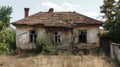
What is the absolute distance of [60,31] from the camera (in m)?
29.1

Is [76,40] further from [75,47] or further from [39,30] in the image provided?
[39,30]

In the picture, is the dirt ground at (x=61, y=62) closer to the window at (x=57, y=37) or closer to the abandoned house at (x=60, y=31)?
the abandoned house at (x=60, y=31)

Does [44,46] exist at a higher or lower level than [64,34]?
lower

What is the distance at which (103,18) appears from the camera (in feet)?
94.1

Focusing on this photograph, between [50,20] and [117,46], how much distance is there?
448 inches

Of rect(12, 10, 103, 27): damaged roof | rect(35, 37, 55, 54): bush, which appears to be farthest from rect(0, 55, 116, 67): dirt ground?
rect(12, 10, 103, 27): damaged roof

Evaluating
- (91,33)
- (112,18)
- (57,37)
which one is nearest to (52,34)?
(57,37)

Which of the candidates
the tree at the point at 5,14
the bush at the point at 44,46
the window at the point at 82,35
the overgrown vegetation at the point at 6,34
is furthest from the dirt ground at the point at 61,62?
the tree at the point at 5,14

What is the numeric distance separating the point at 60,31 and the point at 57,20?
1297 millimetres

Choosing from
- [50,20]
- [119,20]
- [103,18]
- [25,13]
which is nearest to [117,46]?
[119,20]

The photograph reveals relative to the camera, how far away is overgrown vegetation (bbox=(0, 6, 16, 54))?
1074 centimetres

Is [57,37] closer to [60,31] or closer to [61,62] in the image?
[60,31]

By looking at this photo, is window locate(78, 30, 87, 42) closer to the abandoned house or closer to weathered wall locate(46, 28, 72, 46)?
the abandoned house

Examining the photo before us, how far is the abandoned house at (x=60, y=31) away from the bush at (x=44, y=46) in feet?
4.96
